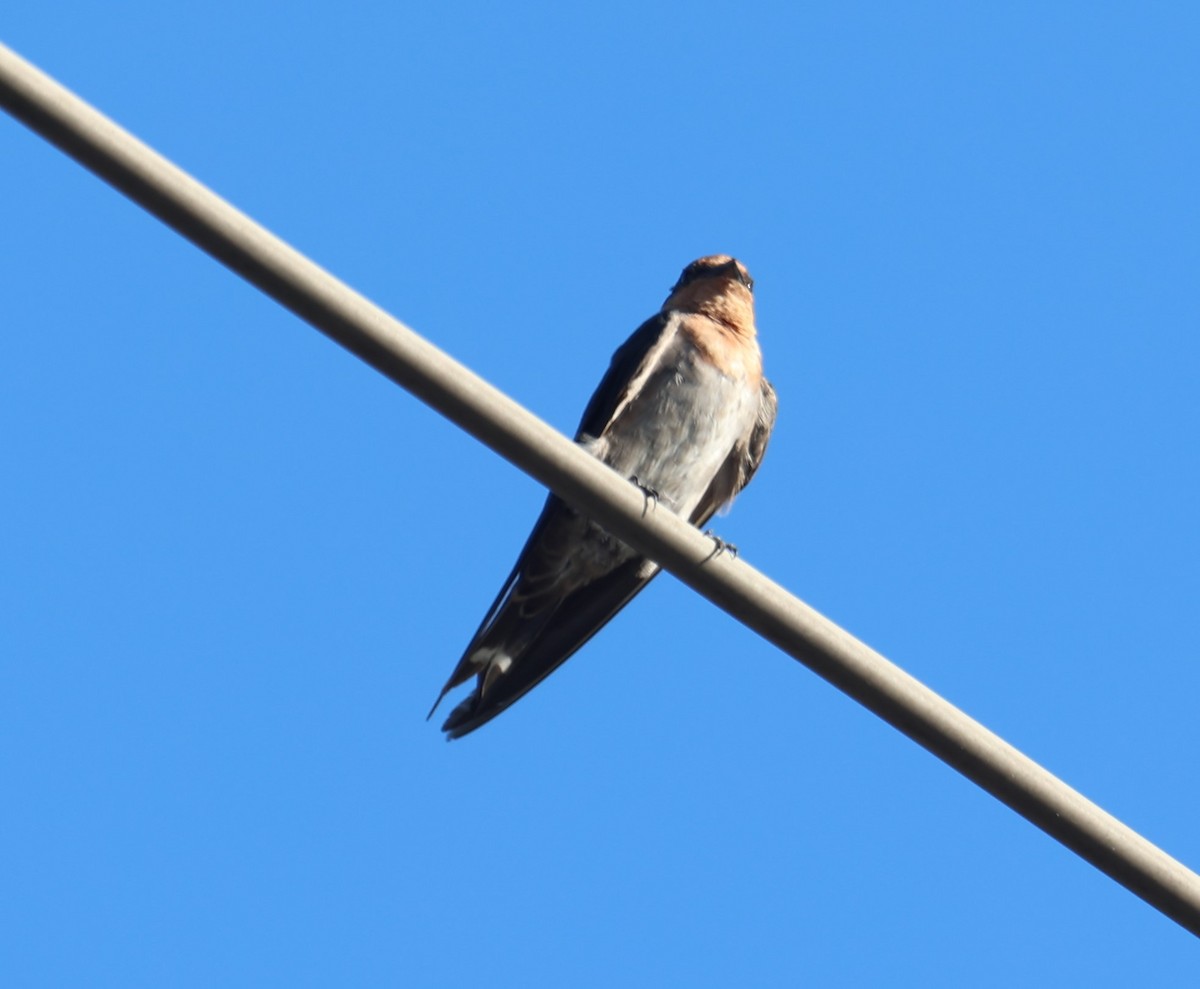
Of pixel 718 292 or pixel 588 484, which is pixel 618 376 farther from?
pixel 588 484

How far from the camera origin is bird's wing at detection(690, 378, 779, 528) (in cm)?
912

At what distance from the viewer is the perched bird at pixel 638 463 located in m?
7.70

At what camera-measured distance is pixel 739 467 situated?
9.13 metres

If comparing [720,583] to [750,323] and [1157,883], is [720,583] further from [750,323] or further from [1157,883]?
[750,323]

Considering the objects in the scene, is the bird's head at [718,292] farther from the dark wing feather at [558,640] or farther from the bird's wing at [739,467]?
the dark wing feather at [558,640]

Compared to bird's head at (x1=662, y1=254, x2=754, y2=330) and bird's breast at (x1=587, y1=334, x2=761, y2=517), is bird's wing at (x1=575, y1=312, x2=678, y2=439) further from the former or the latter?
bird's head at (x1=662, y1=254, x2=754, y2=330)

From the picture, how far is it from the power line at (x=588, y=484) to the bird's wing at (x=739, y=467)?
507 centimetres

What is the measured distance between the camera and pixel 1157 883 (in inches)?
147

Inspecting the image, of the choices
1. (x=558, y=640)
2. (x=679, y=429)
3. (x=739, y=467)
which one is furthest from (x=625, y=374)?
(x=558, y=640)

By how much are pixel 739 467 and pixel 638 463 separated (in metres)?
Result: 0.72

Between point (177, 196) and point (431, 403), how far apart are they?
68 centimetres

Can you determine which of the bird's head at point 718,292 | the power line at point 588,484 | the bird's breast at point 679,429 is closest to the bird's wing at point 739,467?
the bird's breast at point 679,429

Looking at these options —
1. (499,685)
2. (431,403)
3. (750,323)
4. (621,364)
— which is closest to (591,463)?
(431,403)

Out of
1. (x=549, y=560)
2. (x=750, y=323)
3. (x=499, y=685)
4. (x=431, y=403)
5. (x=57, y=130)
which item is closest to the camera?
(x=57, y=130)
